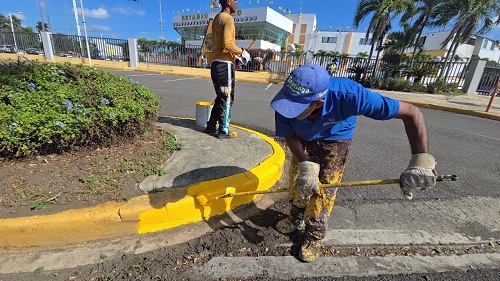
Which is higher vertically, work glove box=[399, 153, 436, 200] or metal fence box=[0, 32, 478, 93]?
metal fence box=[0, 32, 478, 93]

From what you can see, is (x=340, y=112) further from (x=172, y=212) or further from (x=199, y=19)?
(x=199, y=19)

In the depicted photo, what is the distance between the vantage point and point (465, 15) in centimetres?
1444

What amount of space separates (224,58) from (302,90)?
6.96 feet

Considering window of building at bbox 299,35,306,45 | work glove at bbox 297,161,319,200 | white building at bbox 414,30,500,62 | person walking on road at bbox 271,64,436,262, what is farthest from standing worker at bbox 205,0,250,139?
window of building at bbox 299,35,306,45

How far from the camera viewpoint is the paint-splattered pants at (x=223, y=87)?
339 centimetres

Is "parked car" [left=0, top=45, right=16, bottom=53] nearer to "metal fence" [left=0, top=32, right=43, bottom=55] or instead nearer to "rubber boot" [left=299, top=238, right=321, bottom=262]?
"metal fence" [left=0, top=32, right=43, bottom=55]

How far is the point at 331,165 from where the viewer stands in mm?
1960

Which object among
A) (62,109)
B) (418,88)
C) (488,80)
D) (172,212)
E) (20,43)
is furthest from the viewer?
(20,43)

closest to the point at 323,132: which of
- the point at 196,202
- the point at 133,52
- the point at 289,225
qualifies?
the point at 289,225

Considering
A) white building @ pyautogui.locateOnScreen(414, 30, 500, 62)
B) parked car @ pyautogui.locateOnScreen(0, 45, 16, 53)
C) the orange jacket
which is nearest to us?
the orange jacket

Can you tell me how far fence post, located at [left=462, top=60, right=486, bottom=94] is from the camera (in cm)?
1305

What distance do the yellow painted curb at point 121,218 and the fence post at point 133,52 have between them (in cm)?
1773

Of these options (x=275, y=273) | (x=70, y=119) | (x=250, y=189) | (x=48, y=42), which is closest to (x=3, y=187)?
(x=70, y=119)

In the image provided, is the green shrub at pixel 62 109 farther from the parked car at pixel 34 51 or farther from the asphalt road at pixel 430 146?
the parked car at pixel 34 51
